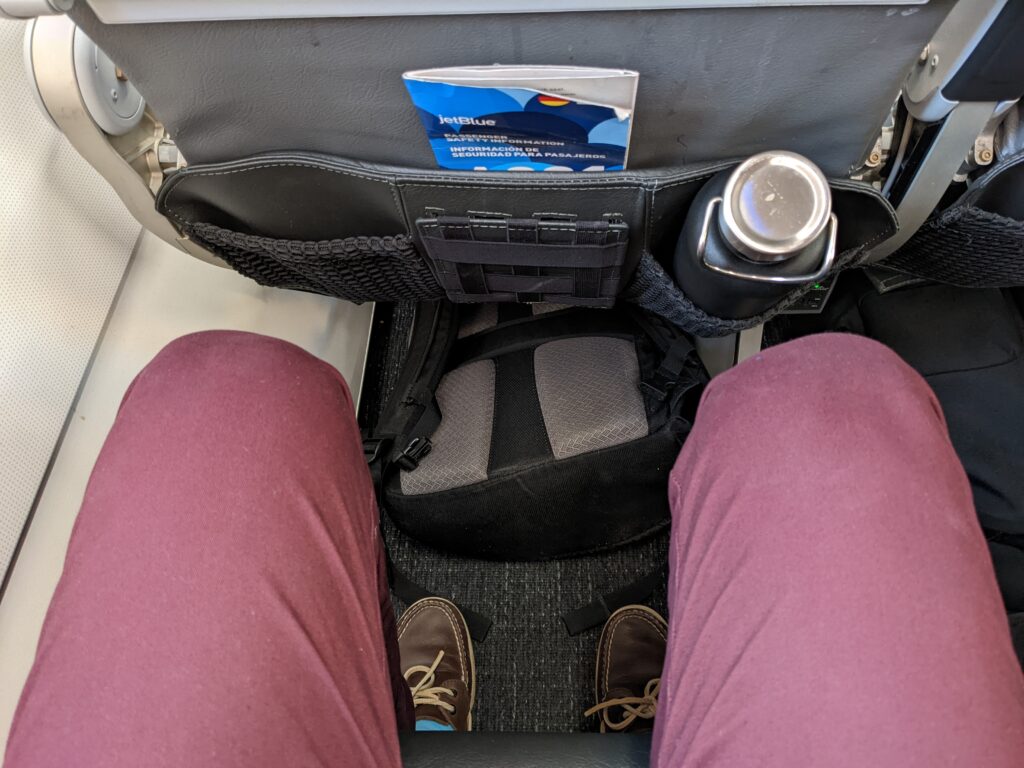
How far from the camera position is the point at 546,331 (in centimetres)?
111

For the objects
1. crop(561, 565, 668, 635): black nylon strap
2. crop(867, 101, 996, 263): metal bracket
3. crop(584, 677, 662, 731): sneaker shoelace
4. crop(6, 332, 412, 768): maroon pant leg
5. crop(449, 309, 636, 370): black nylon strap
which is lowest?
crop(584, 677, 662, 731): sneaker shoelace

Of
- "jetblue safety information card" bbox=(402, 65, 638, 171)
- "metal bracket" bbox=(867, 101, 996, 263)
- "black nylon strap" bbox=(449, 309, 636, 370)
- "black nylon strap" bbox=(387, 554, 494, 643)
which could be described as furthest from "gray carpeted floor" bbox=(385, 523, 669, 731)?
"jetblue safety information card" bbox=(402, 65, 638, 171)

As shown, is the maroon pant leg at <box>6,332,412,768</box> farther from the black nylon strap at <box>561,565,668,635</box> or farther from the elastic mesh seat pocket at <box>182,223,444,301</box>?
the black nylon strap at <box>561,565,668,635</box>

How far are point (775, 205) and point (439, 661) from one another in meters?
0.80

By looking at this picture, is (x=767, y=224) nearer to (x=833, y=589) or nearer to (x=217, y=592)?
(x=833, y=589)

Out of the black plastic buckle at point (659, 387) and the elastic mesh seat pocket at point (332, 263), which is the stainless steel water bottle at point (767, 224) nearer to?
the elastic mesh seat pocket at point (332, 263)

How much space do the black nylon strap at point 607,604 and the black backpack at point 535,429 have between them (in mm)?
84

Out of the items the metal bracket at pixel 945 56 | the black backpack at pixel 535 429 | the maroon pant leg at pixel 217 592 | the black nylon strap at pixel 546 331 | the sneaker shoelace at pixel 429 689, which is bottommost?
the sneaker shoelace at pixel 429 689

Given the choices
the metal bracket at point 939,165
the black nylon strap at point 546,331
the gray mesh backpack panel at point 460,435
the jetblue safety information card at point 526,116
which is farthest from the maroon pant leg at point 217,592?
the metal bracket at point 939,165

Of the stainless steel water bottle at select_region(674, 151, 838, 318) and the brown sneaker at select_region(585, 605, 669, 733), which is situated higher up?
the stainless steel water bottle at select_region(674, 151, 838, 318)

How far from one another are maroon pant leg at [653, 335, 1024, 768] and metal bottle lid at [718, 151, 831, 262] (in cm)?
14

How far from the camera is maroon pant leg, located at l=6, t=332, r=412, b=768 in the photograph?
0.52 metres

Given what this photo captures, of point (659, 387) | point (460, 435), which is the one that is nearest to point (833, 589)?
point (659, 387)

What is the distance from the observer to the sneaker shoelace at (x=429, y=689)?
40.5 inches
